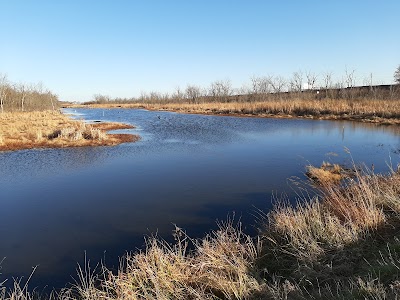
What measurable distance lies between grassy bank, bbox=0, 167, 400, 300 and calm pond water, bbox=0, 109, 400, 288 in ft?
3.81

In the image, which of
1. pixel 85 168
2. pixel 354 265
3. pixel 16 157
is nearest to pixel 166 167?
pixel 85 168

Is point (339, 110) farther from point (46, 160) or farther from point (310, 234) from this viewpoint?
point (310, 234)

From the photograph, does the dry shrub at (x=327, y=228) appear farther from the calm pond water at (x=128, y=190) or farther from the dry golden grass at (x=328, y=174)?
the dry golden grass at (x=328, y=174)

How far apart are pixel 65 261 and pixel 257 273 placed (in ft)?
11.7

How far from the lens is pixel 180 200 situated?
8.81 metres

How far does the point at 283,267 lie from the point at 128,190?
6.27 metres

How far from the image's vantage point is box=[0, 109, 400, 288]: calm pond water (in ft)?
20.4

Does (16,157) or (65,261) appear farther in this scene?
(16,157)

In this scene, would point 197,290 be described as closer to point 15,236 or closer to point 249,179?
point 15,236

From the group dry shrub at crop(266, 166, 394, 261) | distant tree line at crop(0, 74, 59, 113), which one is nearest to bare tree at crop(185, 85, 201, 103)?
distant tree line at crop(0, 74, 59, 113)

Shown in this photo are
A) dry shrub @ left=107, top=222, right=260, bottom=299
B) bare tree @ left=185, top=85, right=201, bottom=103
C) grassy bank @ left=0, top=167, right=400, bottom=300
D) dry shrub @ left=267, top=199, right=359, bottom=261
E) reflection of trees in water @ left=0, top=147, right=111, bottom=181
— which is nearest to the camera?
grassy bank @ left=0, top=167, right=400, bottom=300

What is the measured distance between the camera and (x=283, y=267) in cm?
477

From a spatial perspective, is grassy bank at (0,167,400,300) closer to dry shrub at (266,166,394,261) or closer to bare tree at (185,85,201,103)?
dry shrub at (266,166,394,261)

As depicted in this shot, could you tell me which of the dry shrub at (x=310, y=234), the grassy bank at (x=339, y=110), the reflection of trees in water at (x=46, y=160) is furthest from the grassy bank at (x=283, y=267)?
the grassy bank at (x=339, y=110)
